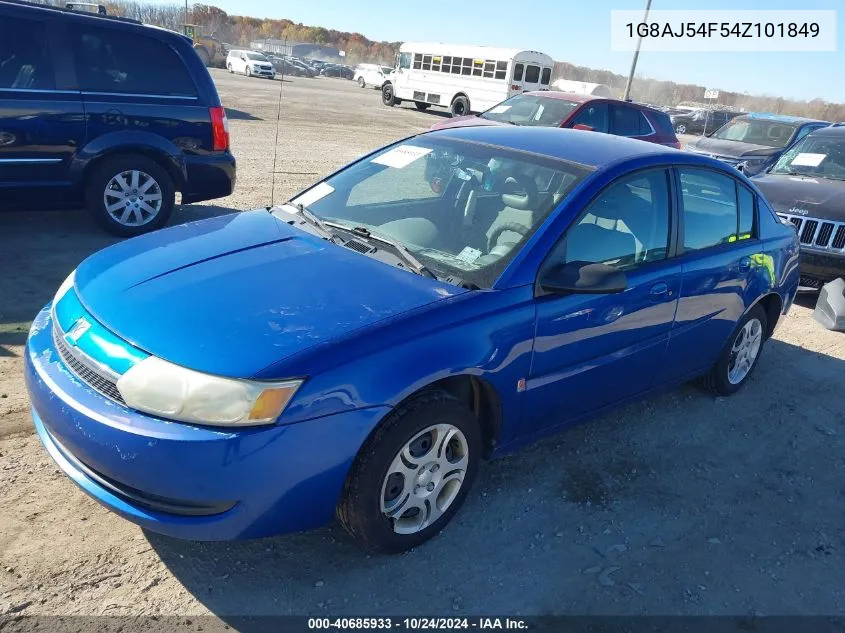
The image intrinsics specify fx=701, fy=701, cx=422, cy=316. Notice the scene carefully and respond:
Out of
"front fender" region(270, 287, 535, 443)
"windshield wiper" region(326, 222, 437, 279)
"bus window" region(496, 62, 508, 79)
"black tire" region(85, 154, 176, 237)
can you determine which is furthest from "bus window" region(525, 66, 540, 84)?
"front fender" region(270, 287, 535, 443)

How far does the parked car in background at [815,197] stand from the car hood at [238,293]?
500 cm

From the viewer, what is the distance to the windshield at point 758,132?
1309 centimetres

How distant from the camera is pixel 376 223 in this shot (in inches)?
139

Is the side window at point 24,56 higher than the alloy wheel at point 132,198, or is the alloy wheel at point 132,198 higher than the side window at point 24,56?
the side window at point 24,56

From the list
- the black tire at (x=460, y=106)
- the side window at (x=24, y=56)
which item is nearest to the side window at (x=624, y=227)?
the side window at (x=24, y=56)

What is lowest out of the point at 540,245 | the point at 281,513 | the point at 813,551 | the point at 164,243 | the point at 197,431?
the point at 813,551

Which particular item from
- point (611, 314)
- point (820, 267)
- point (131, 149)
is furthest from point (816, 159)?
point (131, 149)

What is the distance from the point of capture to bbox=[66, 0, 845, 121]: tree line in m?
76.5

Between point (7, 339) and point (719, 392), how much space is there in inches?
181

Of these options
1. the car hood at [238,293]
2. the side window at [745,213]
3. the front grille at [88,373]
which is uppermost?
the side window at [745,213]

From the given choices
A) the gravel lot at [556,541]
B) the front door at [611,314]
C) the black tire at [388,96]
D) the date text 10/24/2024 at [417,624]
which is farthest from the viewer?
the black tire at [388,96]

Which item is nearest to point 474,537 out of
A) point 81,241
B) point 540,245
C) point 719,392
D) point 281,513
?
point 281,513

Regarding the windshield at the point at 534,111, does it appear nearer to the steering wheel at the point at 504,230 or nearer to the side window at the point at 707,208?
the side window at the point at 707,208

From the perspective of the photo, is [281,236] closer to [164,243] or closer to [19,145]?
[164,243]
